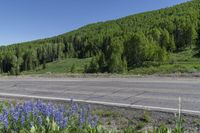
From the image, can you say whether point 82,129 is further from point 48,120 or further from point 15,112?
point 15,112

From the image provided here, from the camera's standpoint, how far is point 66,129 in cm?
430

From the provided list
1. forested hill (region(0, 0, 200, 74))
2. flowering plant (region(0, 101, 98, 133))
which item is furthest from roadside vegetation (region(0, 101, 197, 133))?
forested hill (region(0, 0, 200, 74))

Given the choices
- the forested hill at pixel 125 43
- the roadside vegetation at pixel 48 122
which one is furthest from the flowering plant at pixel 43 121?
the forested hill at pixel 125 43

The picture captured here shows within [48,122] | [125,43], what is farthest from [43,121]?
[125,43]

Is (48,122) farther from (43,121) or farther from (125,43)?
(125,43)

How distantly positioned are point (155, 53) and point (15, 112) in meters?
52.4

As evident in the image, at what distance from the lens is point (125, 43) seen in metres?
73.1

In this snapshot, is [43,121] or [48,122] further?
[43,121]

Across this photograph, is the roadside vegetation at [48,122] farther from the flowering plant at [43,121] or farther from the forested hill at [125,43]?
the forested hill at [125,43]

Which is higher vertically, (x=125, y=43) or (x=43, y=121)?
(x=125, y=43)

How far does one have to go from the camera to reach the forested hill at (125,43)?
206 feet

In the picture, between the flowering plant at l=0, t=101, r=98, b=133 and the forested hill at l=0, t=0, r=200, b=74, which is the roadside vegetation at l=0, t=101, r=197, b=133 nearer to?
the flowering plant at l=0, t=101, r=98, b=133

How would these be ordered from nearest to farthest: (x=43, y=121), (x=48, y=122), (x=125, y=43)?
(x=48, y=122) < (x=43, y=121) < (x=125, y=43)

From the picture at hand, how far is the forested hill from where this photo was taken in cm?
6267
